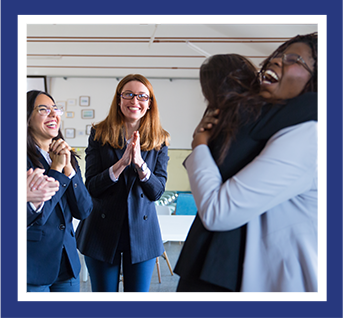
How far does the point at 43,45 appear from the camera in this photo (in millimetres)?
6258

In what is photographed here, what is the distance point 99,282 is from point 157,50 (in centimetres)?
441

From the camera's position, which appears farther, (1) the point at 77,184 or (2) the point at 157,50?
(2) the point at 157,50

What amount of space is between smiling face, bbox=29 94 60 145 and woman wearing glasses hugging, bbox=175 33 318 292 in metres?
0.62

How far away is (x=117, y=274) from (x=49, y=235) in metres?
0.47

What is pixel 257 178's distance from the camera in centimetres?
95

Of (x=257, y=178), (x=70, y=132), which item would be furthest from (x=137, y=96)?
(x=70, y=132)

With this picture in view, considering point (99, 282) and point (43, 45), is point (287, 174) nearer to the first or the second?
point (99, 282)

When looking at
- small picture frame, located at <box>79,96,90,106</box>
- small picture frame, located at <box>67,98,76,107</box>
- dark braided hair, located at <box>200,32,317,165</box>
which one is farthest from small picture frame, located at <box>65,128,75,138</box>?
dark braided hair, located at <box>200,32,317,165</box>

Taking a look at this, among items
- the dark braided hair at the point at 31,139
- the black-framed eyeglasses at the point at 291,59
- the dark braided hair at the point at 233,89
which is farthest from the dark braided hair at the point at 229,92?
the dark braided hair at the point at 31,139

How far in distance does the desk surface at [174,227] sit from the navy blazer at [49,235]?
1.36 m

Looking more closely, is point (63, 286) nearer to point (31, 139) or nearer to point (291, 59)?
point (31, 139)
